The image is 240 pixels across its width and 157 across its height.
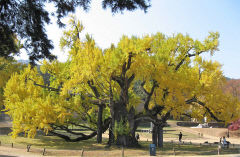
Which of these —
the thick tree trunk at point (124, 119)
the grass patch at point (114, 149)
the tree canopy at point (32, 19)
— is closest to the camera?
the tree canopy at point (32, 19)

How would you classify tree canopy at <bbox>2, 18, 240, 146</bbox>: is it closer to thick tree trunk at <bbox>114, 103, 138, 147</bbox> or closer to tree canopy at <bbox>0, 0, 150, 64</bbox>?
thick tree trunk at <bbox>114, 103, 138, 147</bbox>

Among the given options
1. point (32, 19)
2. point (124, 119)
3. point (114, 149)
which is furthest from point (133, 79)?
point (32, 19)

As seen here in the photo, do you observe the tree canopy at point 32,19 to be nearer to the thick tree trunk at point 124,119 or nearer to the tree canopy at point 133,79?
the tree canopy at point 133,79

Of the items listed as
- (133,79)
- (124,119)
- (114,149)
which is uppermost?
(133,79)

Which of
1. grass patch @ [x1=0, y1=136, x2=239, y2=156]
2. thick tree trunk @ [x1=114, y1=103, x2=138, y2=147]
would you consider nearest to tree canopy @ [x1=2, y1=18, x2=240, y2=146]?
thick tree trunk @ [x1=114, y1=103, x2=138, y2=147]

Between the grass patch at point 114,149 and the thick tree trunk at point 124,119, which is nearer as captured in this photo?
the grass patch at point 114,149

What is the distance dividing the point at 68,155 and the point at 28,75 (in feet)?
40.3

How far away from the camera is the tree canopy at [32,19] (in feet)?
28.1

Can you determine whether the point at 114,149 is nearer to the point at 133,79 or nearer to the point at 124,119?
the point at 124,119

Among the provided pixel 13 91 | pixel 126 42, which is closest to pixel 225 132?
pixel 126 42

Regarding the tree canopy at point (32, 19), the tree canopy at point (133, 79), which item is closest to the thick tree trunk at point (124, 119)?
the tree canopy at point (133, 79)

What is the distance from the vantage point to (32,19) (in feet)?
29.9

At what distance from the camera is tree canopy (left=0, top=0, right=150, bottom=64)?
8.56m

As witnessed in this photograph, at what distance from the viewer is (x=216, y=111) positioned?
→ 2128cm
